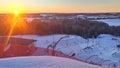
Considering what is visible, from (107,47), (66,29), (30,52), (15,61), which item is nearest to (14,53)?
(30,52)

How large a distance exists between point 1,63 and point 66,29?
1103cm

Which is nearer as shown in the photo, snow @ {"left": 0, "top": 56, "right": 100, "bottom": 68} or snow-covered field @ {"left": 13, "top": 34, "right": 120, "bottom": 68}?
snow @ {"left": 0, "top": 56, "right": 100, "bottom": 68}

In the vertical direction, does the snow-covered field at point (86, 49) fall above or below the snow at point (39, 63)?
below

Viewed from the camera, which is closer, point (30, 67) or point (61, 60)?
point (30, 67)

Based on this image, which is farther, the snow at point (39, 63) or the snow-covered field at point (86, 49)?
the snow-covered field at point (86, 49)

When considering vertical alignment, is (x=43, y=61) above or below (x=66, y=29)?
above

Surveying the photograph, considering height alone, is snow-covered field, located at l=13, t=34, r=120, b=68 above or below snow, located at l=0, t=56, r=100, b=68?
below

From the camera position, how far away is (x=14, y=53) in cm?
283

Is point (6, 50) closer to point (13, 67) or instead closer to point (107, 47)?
point (13, 67)

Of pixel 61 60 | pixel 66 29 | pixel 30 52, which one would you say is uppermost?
pixel 61 60

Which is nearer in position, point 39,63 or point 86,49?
point 39,63

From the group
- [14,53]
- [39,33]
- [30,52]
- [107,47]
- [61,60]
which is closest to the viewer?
[61,60]

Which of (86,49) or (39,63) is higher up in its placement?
(39,63)

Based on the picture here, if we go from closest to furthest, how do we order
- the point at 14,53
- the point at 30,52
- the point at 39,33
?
the point at 14,53 < the point at 30,52 < the point at 39,33
